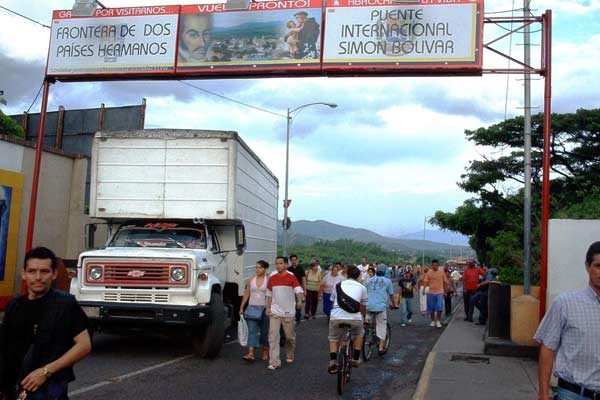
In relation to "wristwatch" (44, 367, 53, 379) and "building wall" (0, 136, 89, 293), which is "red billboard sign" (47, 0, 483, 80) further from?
"wristwatch" (44, 367, 53, 379)

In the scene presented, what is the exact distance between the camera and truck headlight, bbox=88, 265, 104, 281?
34.4 ft

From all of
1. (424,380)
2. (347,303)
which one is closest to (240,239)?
(347,303)

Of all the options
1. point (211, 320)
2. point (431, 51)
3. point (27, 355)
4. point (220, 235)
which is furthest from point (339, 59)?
point (27, 355)

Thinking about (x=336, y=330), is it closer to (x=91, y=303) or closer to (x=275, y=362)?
(x=275, y=362)

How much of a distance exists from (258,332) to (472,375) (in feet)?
11.6

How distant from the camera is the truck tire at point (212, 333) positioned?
1060 cm

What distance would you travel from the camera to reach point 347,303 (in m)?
8.93

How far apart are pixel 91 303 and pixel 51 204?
351 inches

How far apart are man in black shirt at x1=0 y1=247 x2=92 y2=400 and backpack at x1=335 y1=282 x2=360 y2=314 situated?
546cm

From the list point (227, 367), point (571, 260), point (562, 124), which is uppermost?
point (562, 124)

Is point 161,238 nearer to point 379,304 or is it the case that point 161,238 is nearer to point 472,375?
point 379,304

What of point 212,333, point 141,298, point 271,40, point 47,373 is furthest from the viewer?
point 271,40

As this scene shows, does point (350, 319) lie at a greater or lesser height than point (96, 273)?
lesser

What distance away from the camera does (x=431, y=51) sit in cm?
1208
